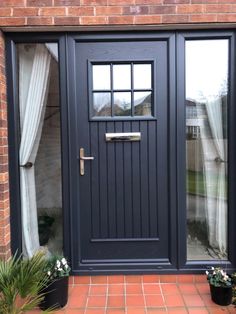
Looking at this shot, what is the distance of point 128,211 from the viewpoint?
289 cm

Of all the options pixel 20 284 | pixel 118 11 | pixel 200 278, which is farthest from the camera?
pixel 200 278

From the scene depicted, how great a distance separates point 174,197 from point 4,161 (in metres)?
1.46

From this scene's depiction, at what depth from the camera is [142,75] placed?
282 cm

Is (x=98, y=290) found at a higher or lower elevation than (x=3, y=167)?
lower

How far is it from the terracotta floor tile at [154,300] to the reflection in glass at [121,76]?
1717mm

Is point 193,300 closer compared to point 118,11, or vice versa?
point 193,300

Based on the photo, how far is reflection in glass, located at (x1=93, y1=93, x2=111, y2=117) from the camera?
2832 mm

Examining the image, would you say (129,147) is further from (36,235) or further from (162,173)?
(36,235)

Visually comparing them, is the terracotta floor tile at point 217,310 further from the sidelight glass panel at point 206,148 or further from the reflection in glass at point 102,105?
the reflection in glass at point 102,105

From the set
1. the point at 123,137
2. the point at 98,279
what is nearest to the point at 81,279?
the point at 98,279

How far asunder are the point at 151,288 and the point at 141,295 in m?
0.14

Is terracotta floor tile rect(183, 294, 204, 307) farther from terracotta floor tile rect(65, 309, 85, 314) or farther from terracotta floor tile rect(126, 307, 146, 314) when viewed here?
terracotta floor tile rect(65, 309, 85, 314)

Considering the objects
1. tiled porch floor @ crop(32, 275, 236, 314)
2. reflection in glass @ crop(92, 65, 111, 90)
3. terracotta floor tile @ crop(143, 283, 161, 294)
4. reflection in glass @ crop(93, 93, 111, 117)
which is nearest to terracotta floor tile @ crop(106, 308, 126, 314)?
tiled porch floor @ crop(32, 275, 236, 314)

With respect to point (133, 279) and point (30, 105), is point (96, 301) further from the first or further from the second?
point (30, 105)
